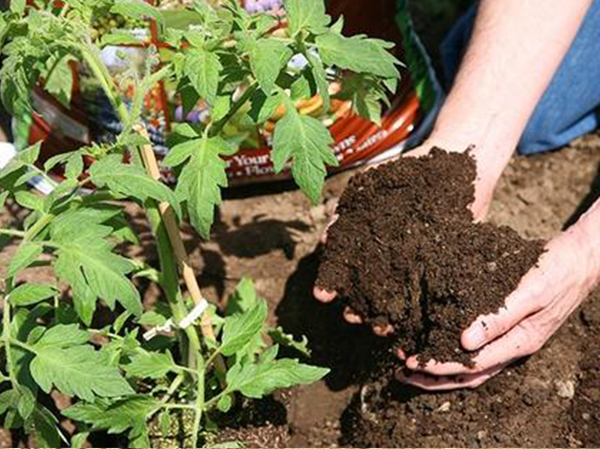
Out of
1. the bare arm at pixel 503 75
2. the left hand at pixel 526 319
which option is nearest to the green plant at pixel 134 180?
the left hand at pixel 526 319

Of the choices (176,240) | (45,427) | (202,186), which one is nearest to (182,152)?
(202,186)

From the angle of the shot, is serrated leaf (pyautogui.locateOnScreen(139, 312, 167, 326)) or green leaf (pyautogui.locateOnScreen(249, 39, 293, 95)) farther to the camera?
serrated leaf (pyautogui.locateOnScreen(139, 312, 167, 326))

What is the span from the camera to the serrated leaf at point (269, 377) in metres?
1.68

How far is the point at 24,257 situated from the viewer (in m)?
1.47

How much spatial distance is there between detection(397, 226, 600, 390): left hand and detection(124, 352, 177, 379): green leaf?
45 centimetres

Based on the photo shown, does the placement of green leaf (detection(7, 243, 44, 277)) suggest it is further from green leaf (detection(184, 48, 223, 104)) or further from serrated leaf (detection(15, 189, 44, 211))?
green leaf (detection(184, 48, 223, 104))

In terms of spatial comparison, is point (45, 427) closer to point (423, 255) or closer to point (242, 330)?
point (242, 330)

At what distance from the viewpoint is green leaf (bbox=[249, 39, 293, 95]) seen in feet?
4.85

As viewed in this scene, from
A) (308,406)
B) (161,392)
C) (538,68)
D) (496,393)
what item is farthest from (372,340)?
(538,68)

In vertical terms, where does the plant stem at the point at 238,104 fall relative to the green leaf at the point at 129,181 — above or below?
above

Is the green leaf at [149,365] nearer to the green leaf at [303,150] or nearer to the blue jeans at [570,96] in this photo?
the green leaf at [303,150]

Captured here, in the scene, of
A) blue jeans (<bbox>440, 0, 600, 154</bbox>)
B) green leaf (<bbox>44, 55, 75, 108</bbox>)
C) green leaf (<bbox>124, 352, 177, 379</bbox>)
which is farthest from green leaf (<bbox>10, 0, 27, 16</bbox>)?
blue jeans (<bbox>440, 0, 600, 154</bbox>)

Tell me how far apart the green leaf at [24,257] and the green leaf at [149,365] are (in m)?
0.28

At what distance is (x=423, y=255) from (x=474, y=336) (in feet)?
0.52
